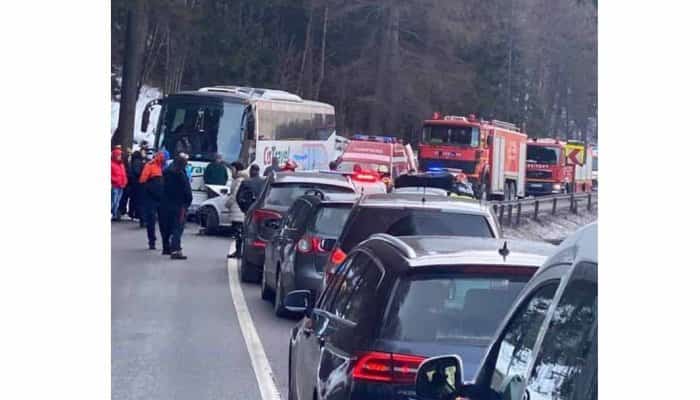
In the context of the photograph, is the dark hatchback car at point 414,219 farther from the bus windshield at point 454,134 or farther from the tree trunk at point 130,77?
the bus windshield at point 454,134

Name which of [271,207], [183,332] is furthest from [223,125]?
[183,332]

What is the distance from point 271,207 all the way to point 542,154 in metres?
19.1

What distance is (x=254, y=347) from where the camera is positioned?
1263cm

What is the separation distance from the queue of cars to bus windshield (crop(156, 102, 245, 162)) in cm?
2250

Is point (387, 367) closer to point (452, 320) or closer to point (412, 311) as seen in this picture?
point (412, 311)

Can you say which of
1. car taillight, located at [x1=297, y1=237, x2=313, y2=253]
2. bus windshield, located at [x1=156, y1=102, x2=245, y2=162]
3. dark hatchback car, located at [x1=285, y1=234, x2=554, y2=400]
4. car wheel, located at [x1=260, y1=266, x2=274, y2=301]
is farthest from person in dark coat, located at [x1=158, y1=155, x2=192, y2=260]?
dark hatchback car, located at [x1=285, y1=234, x2=554, y2=400]

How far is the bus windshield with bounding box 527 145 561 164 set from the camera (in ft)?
114
